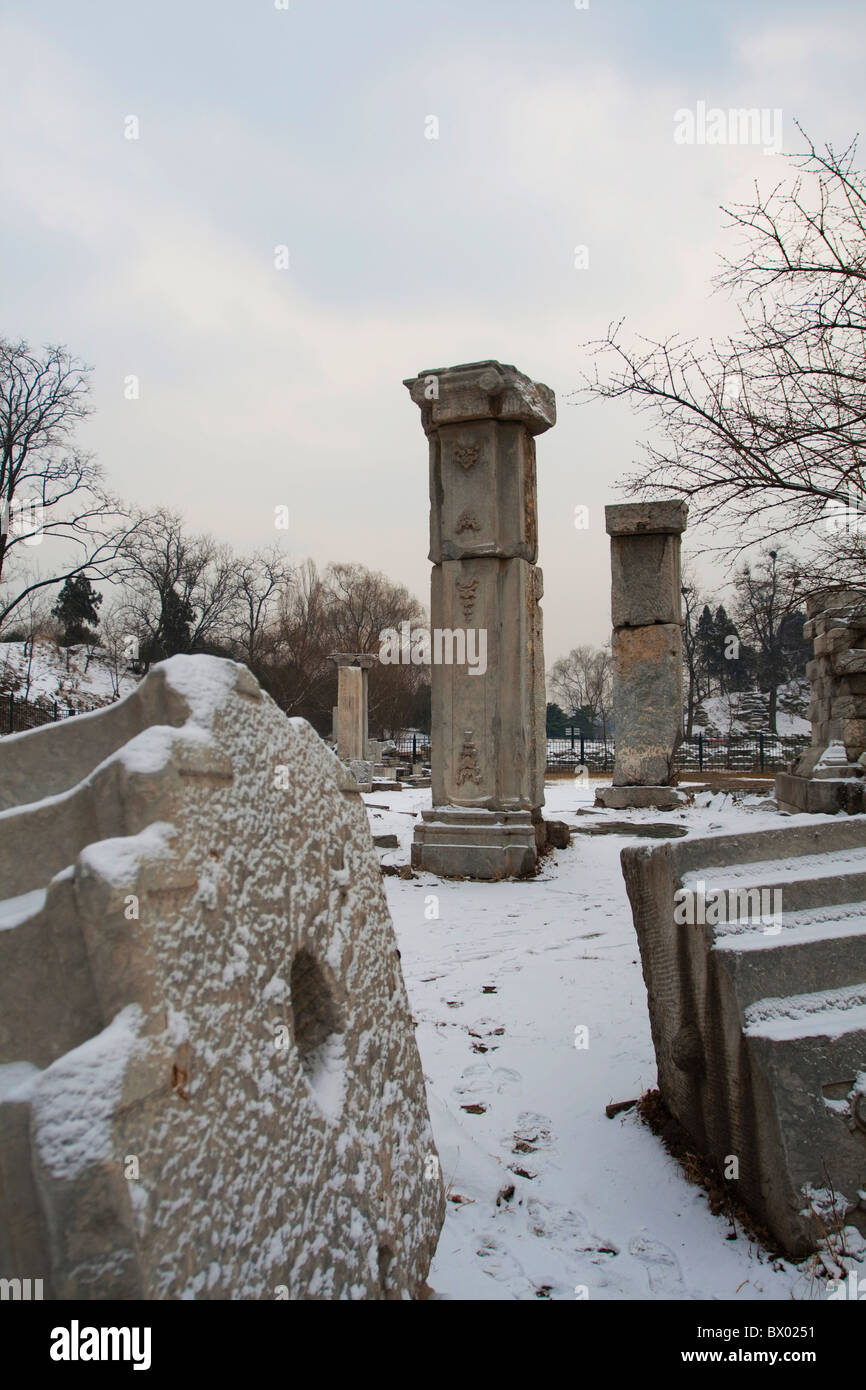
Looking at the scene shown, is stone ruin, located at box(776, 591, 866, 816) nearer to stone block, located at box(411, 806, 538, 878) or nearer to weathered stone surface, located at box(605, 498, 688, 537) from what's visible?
weathered stone surface, located at box(605, 498, 688, 537)

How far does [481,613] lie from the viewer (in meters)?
8.09

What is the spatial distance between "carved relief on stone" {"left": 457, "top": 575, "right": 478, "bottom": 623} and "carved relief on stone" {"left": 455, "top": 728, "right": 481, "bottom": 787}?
1074 millimetres

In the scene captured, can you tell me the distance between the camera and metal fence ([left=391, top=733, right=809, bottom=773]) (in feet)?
77.9

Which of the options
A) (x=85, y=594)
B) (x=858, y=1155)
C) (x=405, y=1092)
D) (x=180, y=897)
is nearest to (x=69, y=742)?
(x=180, y=897)

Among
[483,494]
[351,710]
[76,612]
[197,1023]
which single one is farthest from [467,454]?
[76,612]

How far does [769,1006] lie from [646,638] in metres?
11.3

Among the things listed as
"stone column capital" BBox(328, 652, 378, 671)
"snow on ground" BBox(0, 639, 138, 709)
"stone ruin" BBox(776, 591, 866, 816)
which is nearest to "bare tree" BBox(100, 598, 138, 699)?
"snow on ground" BBox(0, 639, 138, 709)

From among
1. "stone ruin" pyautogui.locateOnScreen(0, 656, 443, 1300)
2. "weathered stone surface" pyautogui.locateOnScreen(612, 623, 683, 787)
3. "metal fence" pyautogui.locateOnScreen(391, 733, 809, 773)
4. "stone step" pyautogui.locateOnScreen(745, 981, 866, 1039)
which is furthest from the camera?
"metal fence" pyautogui.locateOnScreen(391, 733, 809, 773)

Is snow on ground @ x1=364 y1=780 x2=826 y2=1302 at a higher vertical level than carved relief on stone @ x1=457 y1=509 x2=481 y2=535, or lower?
lower

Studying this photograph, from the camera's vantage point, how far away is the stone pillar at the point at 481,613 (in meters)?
8.03

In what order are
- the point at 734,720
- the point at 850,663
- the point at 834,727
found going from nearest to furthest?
the point at 850,663 → the point at 834,727 → the point at 734,720

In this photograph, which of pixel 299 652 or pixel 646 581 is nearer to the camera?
pixel 646 581

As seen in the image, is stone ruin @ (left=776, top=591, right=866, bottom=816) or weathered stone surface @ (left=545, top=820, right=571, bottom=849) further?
stone ruin @ (left=776, top=591, right=866, bottom=816)

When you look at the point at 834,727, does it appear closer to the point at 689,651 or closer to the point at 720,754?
the point at 720,754
